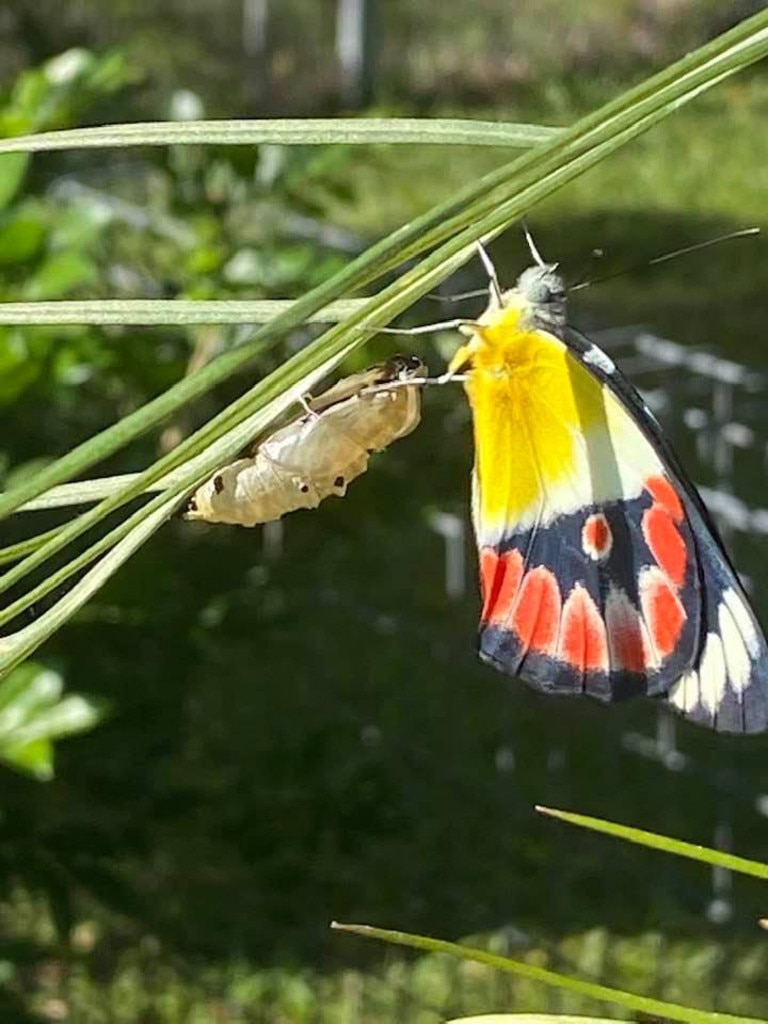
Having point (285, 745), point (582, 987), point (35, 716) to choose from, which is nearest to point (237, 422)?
point (582, 987)

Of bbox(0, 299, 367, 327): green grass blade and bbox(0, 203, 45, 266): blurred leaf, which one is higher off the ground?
bbox(0, 203, 45, 266): blurred leaf

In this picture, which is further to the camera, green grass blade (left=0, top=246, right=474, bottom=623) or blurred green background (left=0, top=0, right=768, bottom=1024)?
blurred green background (left=0, top=0, right=768, bottom=1024)

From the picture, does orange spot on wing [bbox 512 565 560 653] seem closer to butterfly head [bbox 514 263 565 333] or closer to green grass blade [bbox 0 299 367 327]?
butterfly head [bbox 514 263 565 333]

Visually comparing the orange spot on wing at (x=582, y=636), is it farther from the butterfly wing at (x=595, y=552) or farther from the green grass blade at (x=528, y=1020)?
the green grass blade at (x=528, y=1020)

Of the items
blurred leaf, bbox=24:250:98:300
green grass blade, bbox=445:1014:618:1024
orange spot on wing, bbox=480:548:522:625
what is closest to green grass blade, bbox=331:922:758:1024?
green grass blade, bbox=445:1014:618:1024

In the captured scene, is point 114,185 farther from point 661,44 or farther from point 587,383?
point 661,44

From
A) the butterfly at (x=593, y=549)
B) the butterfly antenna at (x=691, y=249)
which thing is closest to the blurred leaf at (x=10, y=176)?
the butterfly antenna at (x=691, y=249)

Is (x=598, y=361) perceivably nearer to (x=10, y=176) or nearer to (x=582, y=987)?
(x=582, y=987)
